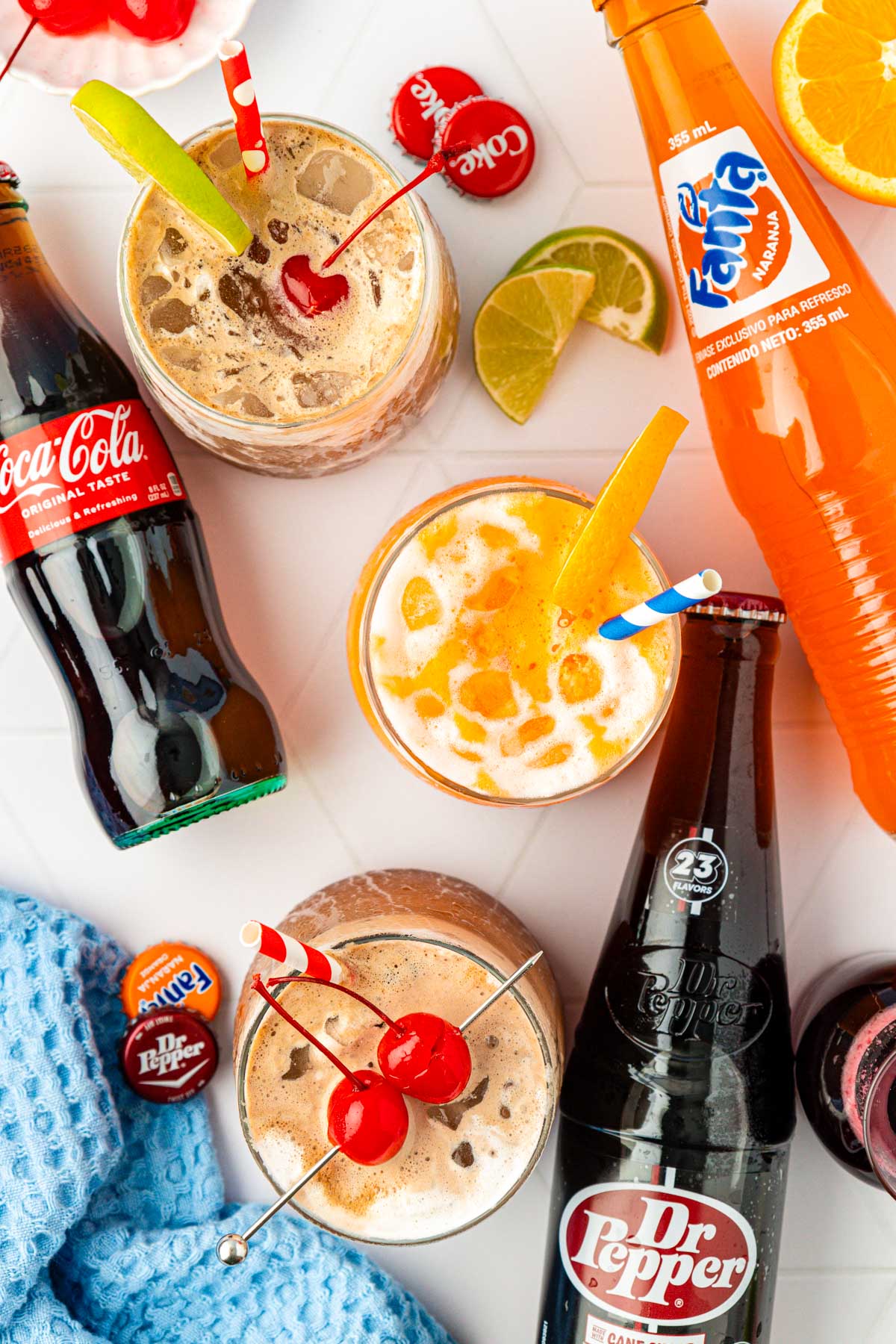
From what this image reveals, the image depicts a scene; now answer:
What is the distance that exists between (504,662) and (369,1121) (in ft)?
1.29

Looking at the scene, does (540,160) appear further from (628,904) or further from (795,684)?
(628,904)

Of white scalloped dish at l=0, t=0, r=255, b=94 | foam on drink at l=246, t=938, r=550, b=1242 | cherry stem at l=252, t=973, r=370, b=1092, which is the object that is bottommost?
foam on drink at l=246, t=938, r=550, b=1242

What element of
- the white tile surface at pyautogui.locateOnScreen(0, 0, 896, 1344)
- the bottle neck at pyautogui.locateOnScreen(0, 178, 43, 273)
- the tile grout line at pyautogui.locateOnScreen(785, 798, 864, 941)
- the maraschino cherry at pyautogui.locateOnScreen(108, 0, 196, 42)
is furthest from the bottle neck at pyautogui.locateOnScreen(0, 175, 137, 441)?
the tile grout line at pyautogui.locateOnScreen(785, 798, 864, 941)

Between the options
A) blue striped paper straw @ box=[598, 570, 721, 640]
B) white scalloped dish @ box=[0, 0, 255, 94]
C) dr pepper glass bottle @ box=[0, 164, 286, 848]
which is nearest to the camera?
blue striped paper straw @ box=[598, 570, 721, 640]

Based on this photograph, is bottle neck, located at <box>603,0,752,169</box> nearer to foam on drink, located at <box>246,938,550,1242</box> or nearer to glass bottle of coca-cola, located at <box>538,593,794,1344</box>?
glass bottle of coca-cola, located at <box>538,593,794,1344</box>

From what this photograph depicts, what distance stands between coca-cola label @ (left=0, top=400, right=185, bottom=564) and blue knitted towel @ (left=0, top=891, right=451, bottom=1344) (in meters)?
0.42

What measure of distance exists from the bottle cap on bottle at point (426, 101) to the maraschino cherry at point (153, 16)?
217 millimetres

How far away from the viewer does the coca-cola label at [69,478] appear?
948 mm

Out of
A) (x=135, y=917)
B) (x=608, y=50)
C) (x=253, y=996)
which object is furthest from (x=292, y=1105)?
(x=608, y=50)

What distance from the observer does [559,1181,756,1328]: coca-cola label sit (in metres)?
0.96

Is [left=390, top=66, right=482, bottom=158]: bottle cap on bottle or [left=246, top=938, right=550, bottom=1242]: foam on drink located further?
[left=390, top=66, right=482, bottom=158]: bottle cap on bottle

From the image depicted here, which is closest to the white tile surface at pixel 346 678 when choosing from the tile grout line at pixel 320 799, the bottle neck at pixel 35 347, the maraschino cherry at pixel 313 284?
the tile grout line at pixel 320 799

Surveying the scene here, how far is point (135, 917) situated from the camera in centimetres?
117

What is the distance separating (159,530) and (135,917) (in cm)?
43
